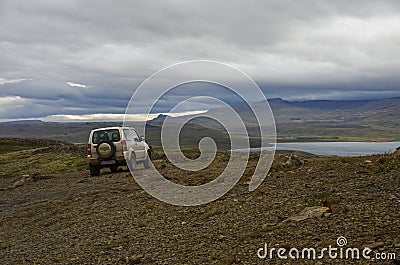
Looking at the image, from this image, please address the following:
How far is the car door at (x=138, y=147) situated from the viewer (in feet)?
83.6

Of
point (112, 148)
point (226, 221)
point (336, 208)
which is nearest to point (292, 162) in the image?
point (226, 221)

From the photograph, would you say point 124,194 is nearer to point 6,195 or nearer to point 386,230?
point 6,195

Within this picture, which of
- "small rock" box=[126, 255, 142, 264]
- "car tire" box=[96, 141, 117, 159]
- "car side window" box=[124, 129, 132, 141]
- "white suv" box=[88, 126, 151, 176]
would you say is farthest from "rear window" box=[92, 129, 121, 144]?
"small rock" box=[126, 255, 142, 264]

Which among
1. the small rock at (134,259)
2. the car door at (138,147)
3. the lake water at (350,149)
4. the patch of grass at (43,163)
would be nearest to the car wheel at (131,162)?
the car door at (138,147)

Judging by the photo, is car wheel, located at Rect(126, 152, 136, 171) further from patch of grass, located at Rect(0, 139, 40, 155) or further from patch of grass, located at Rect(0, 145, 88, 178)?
patch of grass, located at Rect(0, 139, 40, 155)

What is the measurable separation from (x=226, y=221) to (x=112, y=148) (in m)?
15.0

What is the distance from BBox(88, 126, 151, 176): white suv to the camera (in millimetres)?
24391

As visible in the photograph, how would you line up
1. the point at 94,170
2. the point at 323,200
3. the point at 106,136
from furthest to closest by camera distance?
the point at 94,170
the point at 106,136
the point at 323,200

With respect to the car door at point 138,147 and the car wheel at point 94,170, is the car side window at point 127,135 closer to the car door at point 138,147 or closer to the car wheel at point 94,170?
the car door at point 138,147

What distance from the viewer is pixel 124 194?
56.7 ft

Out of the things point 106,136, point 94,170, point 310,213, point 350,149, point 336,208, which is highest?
point 106,136

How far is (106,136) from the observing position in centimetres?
2486

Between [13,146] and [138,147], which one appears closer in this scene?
[138,147]

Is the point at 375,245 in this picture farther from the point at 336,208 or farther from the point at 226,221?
the point at 226,221
